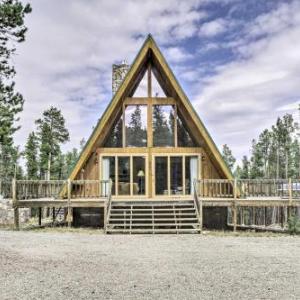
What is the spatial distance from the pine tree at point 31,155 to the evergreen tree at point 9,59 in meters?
29.7

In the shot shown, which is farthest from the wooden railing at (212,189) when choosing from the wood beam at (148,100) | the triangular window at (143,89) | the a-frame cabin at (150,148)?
the triangular window at (143,89)

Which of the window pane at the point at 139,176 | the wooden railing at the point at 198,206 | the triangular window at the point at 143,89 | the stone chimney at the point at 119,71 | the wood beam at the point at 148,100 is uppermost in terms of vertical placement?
the stone chimney at the point at 119,71

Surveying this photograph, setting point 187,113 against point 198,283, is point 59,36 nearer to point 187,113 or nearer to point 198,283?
→ point 187,113

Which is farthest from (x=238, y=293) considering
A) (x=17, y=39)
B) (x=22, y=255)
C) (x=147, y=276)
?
(x=17, y=39)

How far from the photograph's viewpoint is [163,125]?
59.3 feet

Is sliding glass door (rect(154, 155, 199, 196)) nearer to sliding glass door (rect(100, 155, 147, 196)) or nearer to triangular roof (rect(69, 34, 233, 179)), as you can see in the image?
sliding glass door (rect(100, 155, 147, 196))

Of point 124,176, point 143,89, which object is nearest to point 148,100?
point 143,89

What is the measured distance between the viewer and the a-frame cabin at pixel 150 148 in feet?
58.0

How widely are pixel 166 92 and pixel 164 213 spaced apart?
5.88 m

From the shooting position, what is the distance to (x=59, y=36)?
19.5 meters

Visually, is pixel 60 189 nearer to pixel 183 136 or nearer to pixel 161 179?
pixel 161 179

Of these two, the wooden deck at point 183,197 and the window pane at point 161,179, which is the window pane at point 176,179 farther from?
the wooden deck at point 183,197

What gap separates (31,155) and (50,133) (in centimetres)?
805

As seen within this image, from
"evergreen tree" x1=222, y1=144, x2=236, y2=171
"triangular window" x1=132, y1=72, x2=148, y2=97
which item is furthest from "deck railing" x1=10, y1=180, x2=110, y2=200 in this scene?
"evergreen tree" x1=222, y1=144, x2=236, y2=171
